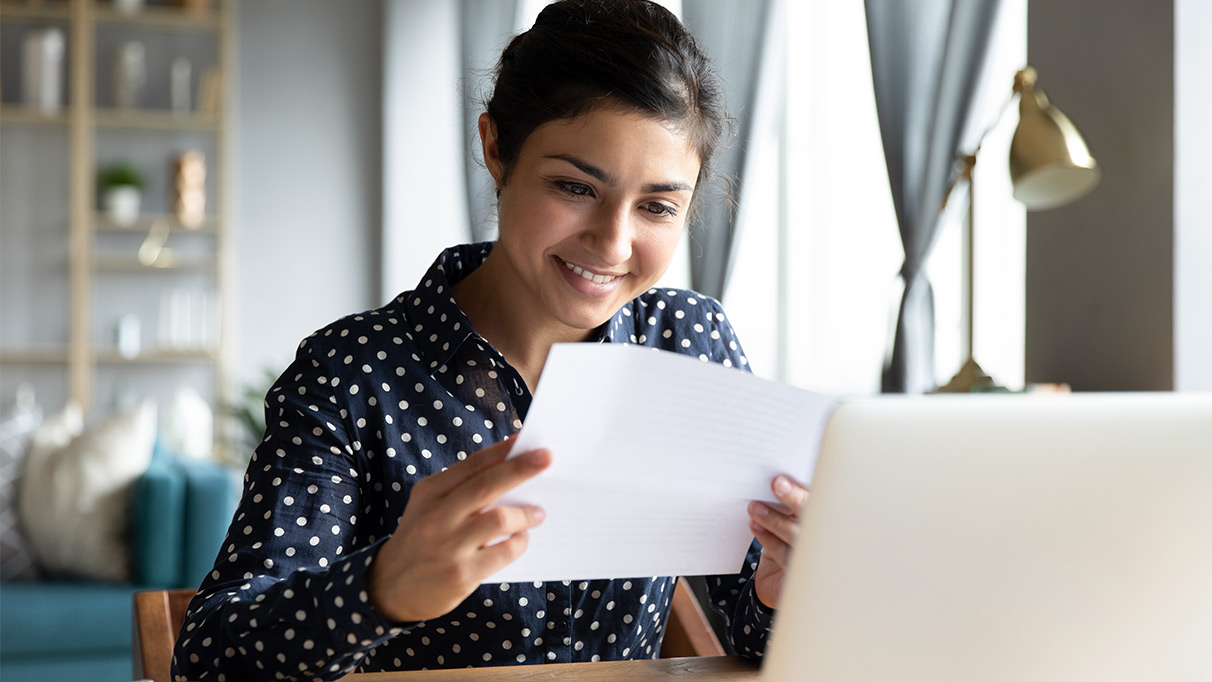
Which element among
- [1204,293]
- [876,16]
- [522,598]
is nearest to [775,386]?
[522,598]

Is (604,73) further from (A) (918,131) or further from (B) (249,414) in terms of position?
(B) (249,414)

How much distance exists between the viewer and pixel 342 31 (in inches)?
206

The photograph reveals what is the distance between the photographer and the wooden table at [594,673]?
908mm

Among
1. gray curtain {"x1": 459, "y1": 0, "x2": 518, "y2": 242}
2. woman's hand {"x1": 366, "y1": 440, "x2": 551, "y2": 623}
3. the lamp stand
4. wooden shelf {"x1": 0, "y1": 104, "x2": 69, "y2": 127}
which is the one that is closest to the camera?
woman's hand {"x1": 366, "y1": 440, "x2": 551, "y2": 623}

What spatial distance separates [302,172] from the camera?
513 centimetres

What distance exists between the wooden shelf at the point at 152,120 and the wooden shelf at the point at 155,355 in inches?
38.6

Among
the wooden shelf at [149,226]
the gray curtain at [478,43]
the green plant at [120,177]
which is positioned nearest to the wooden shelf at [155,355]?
the wooden shelf at [149,226]

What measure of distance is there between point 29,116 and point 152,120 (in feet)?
1.57

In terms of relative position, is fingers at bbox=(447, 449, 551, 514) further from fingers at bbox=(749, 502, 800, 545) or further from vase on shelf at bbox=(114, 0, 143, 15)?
vase on shelf at bbox=(114, 0, 143, 15)

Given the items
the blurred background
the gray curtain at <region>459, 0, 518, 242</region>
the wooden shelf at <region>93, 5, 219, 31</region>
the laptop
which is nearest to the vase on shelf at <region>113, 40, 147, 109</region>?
the blurred background

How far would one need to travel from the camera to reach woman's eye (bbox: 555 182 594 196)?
43.4 inches

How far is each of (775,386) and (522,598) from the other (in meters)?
0.58

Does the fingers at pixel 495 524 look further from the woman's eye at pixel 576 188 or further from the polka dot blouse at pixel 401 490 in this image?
the woman's eye at pixel 576 188

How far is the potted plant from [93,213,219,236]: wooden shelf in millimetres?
32
